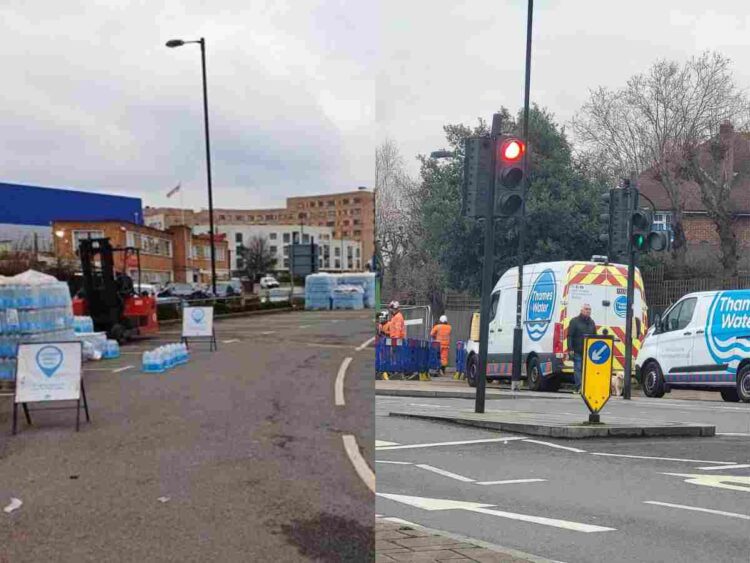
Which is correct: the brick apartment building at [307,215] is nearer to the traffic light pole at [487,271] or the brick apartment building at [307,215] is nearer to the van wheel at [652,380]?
the traffic light pole at [487,271]

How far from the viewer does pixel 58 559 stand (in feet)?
7.89

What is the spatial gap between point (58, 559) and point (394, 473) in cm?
132

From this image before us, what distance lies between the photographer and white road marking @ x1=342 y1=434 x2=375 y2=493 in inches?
106

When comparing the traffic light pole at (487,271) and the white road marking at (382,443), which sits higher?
the traffic light pole at (487,271)

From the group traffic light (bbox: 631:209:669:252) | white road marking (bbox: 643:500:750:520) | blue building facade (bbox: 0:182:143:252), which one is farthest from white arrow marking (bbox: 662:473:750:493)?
blue building facade (bbox: 0:182:143:252)

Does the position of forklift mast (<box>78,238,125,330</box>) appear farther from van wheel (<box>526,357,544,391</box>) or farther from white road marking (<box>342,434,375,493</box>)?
van wheel (<box>526,357,544,391</box>)

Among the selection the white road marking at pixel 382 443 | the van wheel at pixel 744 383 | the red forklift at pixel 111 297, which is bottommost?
the van wheel at pixel 744 383

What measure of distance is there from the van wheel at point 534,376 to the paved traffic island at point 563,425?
0.22 metres

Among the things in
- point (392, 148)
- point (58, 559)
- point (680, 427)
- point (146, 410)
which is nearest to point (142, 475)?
point (146, 410)

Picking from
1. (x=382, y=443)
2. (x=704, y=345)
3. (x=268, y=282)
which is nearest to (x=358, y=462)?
(x=382, y=443)

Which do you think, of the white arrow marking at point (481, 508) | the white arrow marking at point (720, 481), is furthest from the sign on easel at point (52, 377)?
the white arrow marking at point (720, 481)

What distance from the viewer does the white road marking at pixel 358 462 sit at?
8.82 feet

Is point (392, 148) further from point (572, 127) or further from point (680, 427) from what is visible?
point (680, 427)

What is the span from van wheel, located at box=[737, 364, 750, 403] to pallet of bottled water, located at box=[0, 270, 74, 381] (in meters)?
3.60
